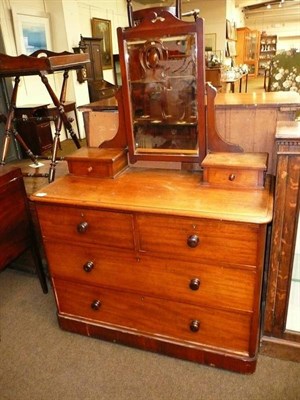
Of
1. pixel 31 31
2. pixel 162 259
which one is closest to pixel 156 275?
pixel 162 259

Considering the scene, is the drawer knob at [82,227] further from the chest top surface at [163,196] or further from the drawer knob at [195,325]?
the drawer knob at [195,325]

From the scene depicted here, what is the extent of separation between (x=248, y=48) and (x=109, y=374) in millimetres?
14427

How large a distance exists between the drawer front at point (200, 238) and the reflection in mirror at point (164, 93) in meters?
0.45

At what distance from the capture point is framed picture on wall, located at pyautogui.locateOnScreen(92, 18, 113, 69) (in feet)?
19.3

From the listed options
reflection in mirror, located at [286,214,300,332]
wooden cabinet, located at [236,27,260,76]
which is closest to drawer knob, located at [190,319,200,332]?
reflection in mirror, located at [286,214,300,332]

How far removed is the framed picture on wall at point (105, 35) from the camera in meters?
5.89

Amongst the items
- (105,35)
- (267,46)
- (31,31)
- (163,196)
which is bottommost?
(163,196)

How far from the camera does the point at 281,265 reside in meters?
1.41

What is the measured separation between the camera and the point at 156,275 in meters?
1.48

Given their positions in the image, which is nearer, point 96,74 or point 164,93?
point 164,93

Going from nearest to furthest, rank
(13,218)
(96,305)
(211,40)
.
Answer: (96,305) < (13,218) < (211,40)

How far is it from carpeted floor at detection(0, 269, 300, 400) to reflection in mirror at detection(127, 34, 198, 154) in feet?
3.57

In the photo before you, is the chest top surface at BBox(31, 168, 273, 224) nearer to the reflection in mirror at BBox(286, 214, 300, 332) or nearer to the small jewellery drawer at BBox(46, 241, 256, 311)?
the small jewellery drawer at BBox(46, 241, 256, 311)

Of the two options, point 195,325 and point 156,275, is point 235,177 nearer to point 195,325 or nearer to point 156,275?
point 156,275
